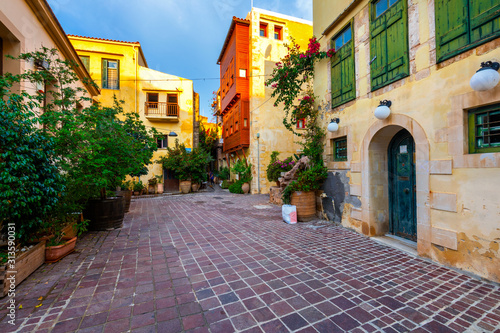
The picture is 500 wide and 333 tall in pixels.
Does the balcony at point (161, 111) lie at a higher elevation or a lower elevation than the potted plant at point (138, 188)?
higher

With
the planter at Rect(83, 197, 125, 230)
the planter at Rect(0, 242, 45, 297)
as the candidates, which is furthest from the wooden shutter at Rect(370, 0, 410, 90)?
the planter at Rect(83, 197, 125, 230)

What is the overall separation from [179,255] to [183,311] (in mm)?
1637

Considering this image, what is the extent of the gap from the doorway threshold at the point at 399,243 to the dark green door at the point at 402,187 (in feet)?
0.48

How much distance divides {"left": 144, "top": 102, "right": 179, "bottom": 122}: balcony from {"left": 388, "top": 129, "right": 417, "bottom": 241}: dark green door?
13913mm

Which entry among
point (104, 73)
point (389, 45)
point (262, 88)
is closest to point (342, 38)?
point (389, 45)

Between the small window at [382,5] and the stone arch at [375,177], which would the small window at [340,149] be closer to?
the stone arch at [375,177]

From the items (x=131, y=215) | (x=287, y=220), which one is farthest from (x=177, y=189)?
(x=287, y=220)

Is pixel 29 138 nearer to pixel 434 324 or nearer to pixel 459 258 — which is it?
pixel 434 324

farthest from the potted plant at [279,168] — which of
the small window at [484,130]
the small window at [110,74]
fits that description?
the small window at [110,74]

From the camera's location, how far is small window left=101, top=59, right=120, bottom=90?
1425 centimetres

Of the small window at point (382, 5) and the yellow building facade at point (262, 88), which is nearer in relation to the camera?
the small window at point (382, 5)

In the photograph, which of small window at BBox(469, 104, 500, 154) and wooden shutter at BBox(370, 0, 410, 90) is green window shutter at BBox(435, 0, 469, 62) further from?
small window at BBox(469, 104, 500, 154)

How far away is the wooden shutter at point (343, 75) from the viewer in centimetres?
519

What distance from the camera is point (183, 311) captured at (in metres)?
2.26
